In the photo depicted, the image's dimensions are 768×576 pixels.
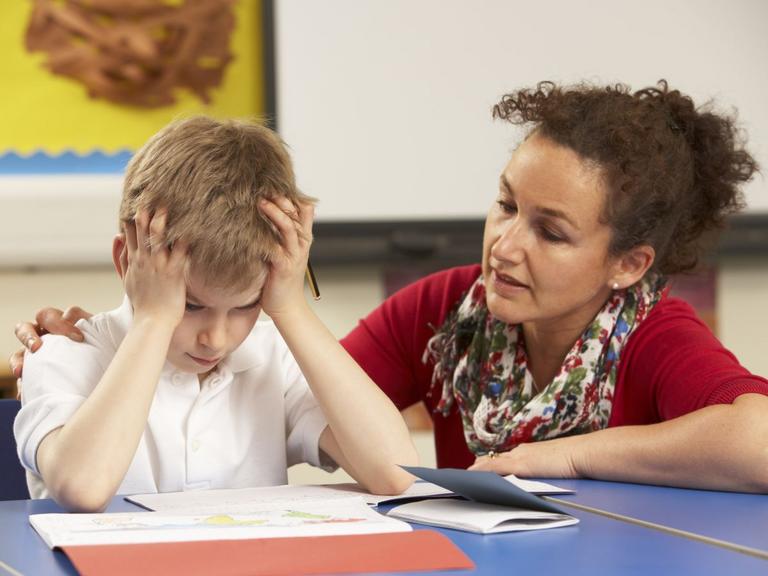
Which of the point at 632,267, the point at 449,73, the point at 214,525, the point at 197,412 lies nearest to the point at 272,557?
the point at 214,525

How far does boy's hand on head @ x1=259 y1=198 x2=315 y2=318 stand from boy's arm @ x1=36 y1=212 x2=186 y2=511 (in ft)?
0.38

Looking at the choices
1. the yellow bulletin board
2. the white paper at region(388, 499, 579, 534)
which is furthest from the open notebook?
the yellow bulletin board

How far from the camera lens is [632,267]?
5.91 feet

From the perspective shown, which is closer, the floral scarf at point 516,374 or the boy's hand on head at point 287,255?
the boy's hand on head at point 287,255

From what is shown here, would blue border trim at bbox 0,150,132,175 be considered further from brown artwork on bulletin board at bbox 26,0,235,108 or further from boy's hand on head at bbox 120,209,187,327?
boy's hand on head at bbox 120,209,187,327

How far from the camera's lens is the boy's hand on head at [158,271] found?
131cm

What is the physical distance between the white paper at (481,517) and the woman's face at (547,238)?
0.54 m

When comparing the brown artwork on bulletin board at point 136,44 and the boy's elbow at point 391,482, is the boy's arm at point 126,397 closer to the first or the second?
the boy's elbow at point 391,482

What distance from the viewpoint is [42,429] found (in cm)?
130

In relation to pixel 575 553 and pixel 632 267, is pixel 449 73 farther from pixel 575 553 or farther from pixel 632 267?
pixel 575 553

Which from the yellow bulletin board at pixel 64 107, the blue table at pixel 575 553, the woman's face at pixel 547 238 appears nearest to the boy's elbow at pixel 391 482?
the blue table at pixel 575 553

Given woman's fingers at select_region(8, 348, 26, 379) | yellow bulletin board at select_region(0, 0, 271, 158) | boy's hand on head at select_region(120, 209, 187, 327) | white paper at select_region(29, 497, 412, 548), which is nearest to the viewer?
white paper at select_region(29, 497, 412, 548)

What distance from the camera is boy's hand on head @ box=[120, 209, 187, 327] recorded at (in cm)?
131

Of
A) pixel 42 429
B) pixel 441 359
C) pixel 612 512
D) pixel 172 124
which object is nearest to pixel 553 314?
pixel 441 359
